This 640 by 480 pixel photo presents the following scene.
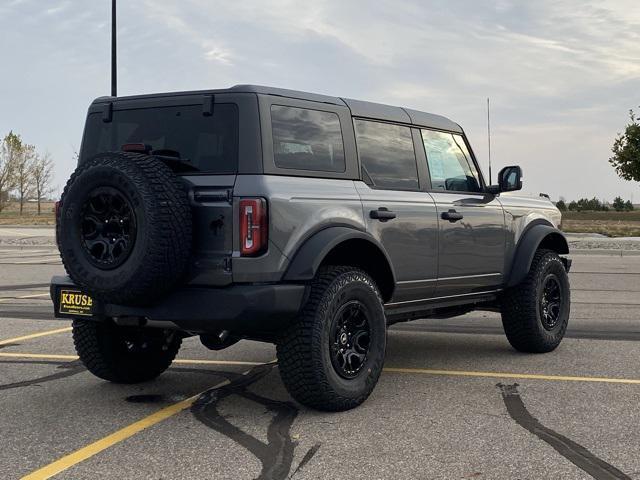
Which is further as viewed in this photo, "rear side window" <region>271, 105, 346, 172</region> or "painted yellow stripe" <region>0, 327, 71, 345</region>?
"painted yellow stripe" <region>0, 327, 71, 345</region>

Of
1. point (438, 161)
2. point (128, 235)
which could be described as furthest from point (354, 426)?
point (438, 161)

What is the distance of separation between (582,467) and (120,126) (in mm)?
3714

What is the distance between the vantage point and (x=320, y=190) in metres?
4.95

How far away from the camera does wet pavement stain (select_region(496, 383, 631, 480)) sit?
3.76 metres

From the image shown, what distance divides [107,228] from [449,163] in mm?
3072

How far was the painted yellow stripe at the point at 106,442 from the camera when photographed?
12.5 ft

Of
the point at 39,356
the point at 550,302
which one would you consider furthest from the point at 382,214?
the point at 39,356

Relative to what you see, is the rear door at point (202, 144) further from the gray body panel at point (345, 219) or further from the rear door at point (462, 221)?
the rear door at point (462, 221)

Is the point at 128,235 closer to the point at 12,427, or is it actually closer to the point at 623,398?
the point at 12,427

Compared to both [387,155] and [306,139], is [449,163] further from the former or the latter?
[306,139]

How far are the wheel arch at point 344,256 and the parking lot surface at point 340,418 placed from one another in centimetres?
84

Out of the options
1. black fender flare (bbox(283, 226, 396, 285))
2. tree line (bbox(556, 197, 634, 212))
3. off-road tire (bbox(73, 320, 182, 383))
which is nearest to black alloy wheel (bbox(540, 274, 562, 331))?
black fender flare (bbox(283, 226, 396, 285))

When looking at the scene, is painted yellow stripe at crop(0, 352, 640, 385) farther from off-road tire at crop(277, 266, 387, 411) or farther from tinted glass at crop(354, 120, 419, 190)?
tinted glass at crop(354, 120, 419, 190)

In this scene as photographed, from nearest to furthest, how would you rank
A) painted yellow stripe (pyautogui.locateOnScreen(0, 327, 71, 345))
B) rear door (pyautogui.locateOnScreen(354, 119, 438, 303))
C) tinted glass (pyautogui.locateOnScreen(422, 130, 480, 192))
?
1. rear door (pyautogui.locateOnScreen(354, 119, 438, 303))
2. tinted glass (pyautogui.locateOnScreen(422, 130, 480, 192))
3. painted yellow stripe (pyautogui.locateOnScreen(0, 327, 71, 345))
